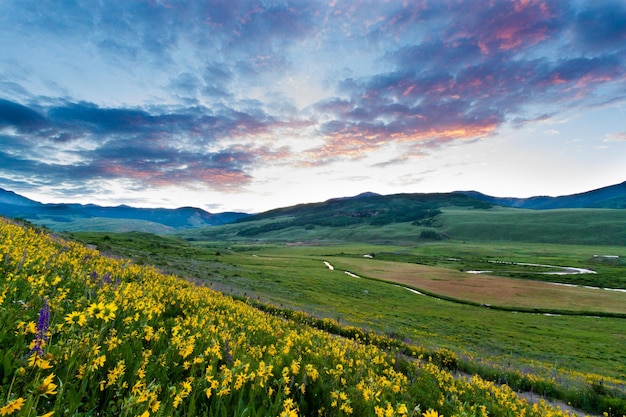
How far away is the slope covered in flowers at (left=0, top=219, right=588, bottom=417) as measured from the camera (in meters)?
2.94

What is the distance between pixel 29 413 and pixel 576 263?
173189 millimetres

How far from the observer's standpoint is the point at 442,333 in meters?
33.5

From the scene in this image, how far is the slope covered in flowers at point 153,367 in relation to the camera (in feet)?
9.64

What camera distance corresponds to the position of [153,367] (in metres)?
4.11

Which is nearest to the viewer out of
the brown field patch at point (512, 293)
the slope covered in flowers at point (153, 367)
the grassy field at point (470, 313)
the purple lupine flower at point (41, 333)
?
the purple lupine flower at point (41, 333)

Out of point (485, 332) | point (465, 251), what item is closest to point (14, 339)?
point (485, 332)

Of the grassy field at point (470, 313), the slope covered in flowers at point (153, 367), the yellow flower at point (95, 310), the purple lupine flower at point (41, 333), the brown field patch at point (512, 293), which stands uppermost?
the yellow flower at point (95, 310)

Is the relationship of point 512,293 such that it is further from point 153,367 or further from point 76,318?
point 76,318

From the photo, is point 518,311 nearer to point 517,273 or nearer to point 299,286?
point 299,286

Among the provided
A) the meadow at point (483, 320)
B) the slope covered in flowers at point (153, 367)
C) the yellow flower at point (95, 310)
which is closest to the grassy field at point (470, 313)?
the meadow at point (483, 320)

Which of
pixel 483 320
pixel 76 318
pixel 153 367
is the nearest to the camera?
pixel 76 318

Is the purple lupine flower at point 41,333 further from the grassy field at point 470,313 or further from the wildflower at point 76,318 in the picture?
the grassy field at point 470,313

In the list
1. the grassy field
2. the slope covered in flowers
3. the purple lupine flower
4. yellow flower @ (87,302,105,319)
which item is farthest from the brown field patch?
the purple lupine flower

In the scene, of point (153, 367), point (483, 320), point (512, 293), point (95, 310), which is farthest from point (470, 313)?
point (95, 310)
